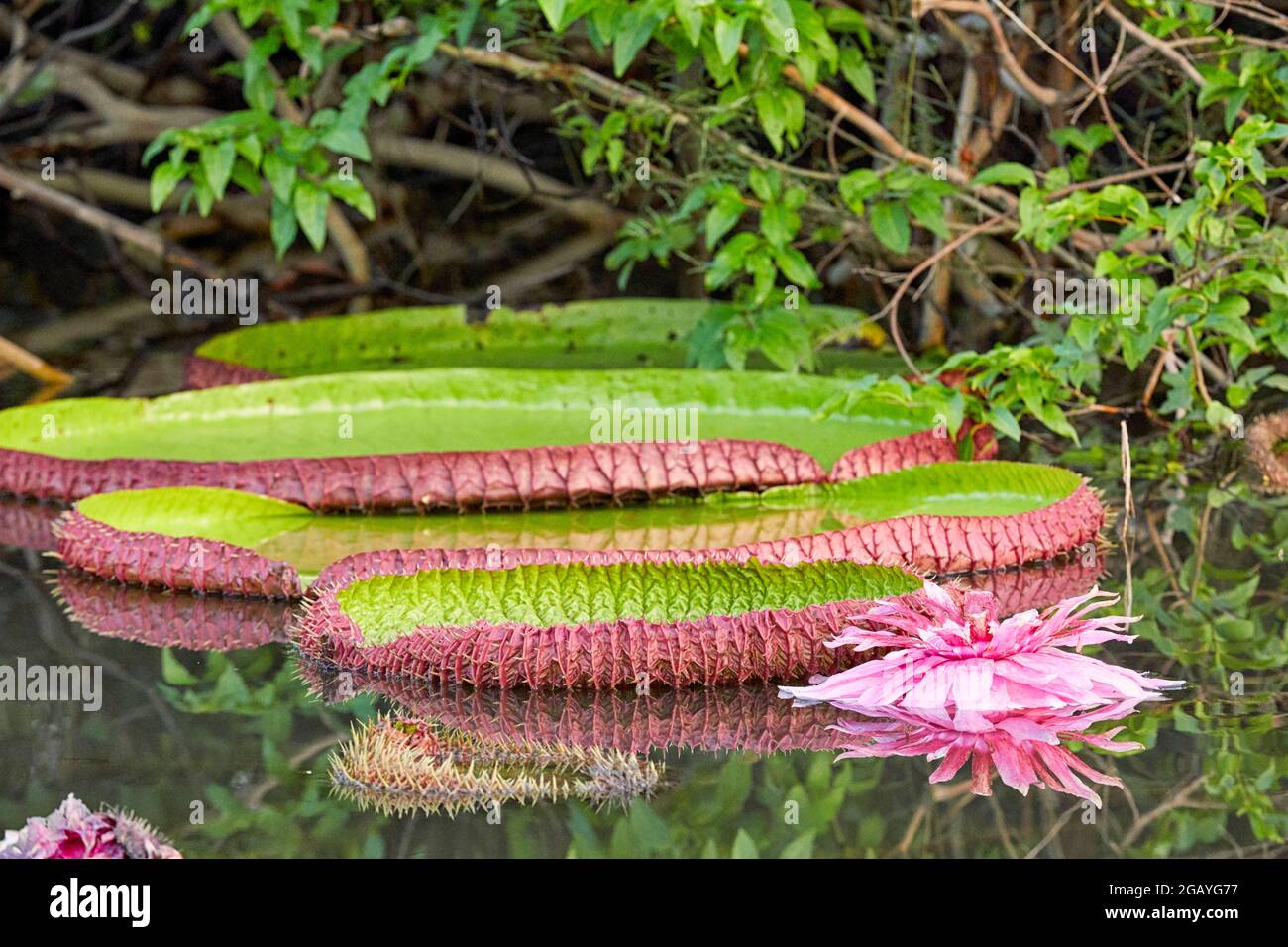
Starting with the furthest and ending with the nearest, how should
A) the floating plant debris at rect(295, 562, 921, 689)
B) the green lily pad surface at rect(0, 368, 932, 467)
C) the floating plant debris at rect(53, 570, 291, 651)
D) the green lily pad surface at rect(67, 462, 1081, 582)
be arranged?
the green lily pad surface at rect(0, 368, 932, 467) → the green lily pad surface at rect(67, 462, 1081, 582) → the floating plant debris at rect(53, 570, 291, 651) → the floating plant debris at rect(295, 562, 921, 689)

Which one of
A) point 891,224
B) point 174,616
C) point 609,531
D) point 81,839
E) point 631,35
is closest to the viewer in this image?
point 81,839

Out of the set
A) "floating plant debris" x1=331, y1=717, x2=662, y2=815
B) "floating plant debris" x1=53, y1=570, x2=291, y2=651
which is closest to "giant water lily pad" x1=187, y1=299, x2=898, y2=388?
"floating plant debris" x1=53, y1=570, x2=291, y2=651

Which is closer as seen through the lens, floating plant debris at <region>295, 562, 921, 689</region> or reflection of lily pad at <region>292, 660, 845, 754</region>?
reflection of lily pad at <region>292, 660, 845, 754</region>

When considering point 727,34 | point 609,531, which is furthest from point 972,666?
point 727,34

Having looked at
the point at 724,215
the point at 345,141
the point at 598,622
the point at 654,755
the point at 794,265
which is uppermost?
the point at 345,141

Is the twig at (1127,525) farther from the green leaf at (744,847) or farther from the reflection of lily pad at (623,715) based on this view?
the green leaf at (744,847)

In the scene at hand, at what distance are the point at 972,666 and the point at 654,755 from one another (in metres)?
0.41

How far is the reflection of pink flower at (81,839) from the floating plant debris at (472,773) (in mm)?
265

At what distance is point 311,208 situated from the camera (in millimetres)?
3877

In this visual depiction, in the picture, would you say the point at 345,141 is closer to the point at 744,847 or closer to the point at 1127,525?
the point at 1127,525

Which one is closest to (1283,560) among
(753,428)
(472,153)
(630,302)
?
(753,428)

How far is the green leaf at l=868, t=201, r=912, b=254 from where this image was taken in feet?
12.0

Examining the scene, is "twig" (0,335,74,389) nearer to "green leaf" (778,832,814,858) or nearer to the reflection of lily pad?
the reflection of lily pad

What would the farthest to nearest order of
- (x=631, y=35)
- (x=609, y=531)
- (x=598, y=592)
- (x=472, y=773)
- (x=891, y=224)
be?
(x=891, y=224), (x=631, y=35), (x=609, y=531), (x=598, y=592), (x=472, y=773)
